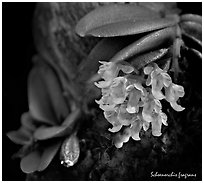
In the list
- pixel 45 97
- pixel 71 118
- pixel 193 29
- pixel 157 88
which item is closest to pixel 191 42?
pixel 193 29

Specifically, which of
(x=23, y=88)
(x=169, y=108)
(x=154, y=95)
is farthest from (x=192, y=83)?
(x=23, y=88)

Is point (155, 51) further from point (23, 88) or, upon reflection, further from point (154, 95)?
point (23, 88)

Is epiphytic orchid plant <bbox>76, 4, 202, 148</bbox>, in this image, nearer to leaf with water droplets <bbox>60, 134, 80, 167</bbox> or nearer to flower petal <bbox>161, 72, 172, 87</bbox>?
flower petal <bbox>161, 72, 172, 87</bbox>

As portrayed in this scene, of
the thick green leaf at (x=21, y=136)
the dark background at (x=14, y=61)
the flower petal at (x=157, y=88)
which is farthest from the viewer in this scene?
the dark background at (x=14, y=61)

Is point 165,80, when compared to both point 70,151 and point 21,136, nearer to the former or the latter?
point 70,151

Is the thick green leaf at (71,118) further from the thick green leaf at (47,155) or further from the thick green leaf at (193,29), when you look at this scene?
the thick green leaf at (193,29)

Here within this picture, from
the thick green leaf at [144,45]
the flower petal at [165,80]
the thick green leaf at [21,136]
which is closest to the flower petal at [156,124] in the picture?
the flower petal at [165,80]
